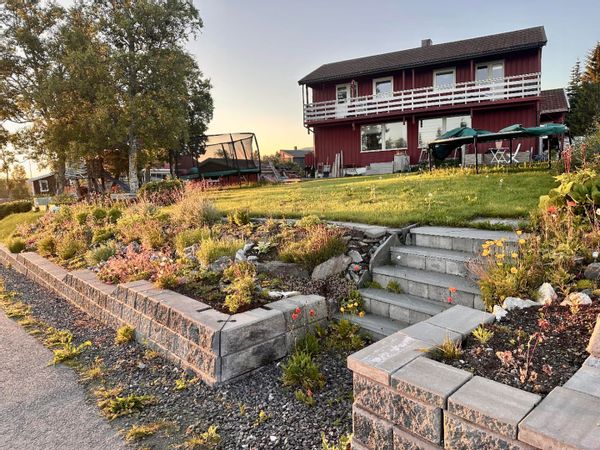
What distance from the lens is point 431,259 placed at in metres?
3.95

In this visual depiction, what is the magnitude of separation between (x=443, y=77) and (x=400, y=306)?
1826cm

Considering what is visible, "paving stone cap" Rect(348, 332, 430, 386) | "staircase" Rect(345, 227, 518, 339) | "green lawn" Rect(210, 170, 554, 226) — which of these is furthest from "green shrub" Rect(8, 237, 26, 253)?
"paving stone cap" Rect(348, 332, 430, 386)

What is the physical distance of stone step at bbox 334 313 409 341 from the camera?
11.0 feet

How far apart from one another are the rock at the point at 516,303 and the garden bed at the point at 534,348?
0.05 metres

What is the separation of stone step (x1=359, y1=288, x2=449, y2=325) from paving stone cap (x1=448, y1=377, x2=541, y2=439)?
152cm

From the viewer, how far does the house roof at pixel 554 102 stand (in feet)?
68.4

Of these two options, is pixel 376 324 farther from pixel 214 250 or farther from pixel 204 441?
pixel 214 250

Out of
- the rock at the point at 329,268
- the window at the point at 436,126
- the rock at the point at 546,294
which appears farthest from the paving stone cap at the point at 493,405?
the window at the point at 436,126

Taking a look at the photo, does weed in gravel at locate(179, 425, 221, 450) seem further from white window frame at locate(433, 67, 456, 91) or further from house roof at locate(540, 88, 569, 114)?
house roof at locate(540, 88, 569, 114)

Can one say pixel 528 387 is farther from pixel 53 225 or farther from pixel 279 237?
pixel 53 225

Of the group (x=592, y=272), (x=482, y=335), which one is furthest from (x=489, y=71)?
(x=482, y=335)

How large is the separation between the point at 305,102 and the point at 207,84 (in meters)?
8.73

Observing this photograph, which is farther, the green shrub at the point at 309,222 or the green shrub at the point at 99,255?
the green shrub at the point at 99,255

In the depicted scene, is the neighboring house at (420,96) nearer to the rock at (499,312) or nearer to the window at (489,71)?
the window at (489,71)
